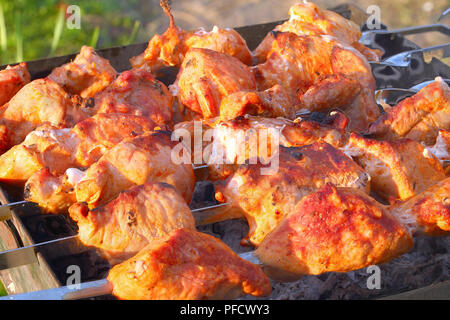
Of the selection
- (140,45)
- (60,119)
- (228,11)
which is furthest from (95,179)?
(228,11)

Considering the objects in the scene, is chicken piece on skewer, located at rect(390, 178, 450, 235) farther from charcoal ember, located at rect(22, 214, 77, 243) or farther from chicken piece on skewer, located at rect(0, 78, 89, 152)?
chicken piece on skewer, located at rect(0, 78, 89, 152)

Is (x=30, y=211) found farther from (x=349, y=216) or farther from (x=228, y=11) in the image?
(x=228, y=11)

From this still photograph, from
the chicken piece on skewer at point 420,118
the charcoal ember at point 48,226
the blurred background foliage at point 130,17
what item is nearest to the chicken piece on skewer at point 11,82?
the charcoal ember at point 48,226

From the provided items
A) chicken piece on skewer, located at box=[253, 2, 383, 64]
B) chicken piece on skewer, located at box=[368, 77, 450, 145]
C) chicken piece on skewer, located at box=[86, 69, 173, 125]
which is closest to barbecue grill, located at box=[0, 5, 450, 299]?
chicken piece on skewer, located at box=[86, 69, 173, 125]

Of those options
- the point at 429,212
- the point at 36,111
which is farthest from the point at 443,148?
the point at 36,111

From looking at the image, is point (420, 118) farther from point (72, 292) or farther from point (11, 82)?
point (11, 82)

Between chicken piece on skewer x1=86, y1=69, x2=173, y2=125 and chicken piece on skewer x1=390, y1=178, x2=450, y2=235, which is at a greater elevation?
chicken piece on skewer x1=86, y1=69, x2=173, y2=125

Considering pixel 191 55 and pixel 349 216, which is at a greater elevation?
pixel 191 55
